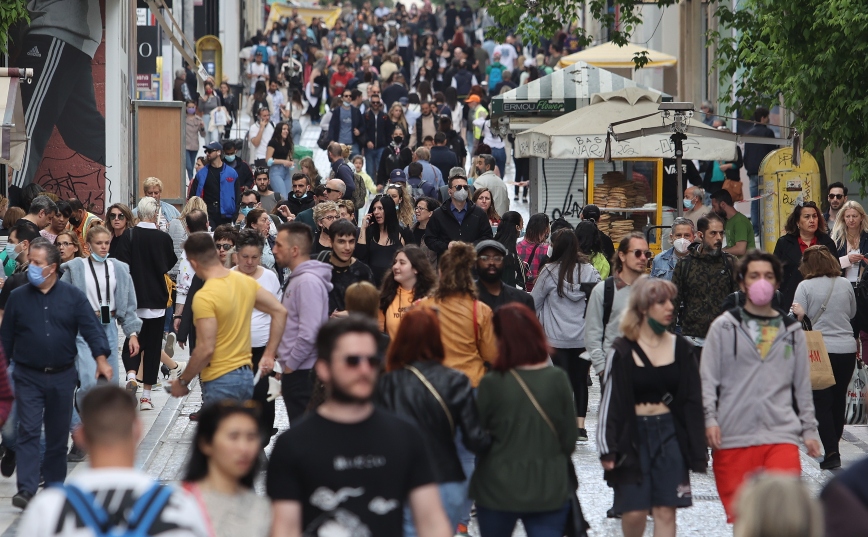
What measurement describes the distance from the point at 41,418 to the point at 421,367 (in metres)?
3.63

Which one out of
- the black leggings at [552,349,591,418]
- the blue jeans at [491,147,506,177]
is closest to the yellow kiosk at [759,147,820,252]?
the black leggings at [552,349,591,418]

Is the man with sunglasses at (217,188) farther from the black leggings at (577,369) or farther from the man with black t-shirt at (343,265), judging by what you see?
the man with black t-shirt at (343,265)

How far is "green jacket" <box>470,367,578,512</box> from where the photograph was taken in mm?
6238

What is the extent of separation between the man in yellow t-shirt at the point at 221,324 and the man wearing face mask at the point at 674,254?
4.16 metres

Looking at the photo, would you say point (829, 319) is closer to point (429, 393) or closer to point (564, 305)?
point (564, 305)

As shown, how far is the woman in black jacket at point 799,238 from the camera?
1167cm

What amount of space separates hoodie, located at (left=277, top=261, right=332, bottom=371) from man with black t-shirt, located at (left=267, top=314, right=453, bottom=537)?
416cm

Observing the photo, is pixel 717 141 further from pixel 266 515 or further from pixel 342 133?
pixel 266 515

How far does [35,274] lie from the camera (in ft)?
29.0

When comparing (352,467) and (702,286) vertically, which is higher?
(702,286)

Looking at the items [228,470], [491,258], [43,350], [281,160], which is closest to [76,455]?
[43,350]

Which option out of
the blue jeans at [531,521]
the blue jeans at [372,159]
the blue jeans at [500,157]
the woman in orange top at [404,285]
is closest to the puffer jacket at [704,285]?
the woman in orange top at [404,285]

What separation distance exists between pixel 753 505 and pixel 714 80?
96.4 feet

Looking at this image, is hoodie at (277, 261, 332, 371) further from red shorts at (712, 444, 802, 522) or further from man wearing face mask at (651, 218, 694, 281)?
man wearing face mask at (651, 218, 694, 281)
